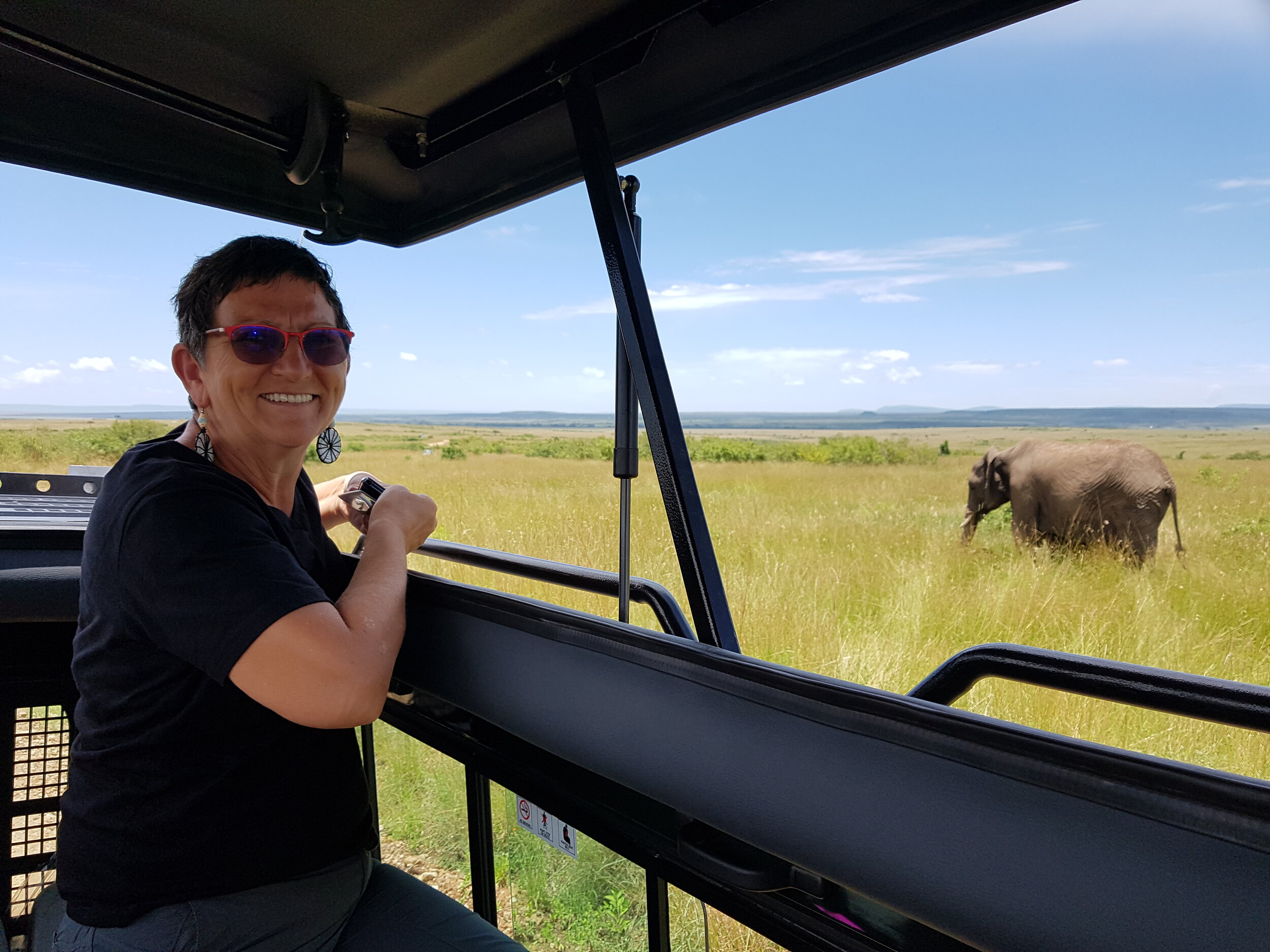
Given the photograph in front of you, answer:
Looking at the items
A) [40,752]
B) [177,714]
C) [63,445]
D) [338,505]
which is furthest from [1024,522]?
[63,445]

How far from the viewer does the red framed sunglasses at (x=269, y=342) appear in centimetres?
127

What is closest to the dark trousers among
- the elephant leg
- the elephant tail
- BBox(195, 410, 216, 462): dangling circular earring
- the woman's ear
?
BBox(195, 410, 216, 462): dangling circular earring

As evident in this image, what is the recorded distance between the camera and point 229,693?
3.62ft

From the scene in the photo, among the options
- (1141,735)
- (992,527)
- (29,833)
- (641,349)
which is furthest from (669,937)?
(992,527)

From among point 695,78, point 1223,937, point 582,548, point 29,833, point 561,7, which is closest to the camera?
point 1223,937

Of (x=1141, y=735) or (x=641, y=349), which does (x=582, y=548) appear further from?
(x=1141, y=735)

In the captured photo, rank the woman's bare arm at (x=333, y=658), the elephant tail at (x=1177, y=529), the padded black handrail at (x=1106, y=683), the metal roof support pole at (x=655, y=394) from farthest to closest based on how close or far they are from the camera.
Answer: the elephant tail at (x=1177, y=529)
the metal roof support pole at (x=655, y=394)
the woman's bare arm at (x=333, y=658)
the padded black handrail at (x=1106, y=683)

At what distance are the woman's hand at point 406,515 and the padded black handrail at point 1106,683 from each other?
894mm

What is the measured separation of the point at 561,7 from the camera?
1.18 meters

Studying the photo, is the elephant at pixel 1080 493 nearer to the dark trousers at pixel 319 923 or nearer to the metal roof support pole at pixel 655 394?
the metal roof support pole at pixel 655 394

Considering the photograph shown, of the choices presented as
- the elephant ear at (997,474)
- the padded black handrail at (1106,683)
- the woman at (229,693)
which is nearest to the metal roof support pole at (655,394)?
the padded black handrail at (1106,683)

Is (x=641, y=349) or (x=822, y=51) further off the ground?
(x=822, y=51)

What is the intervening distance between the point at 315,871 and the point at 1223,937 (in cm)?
112

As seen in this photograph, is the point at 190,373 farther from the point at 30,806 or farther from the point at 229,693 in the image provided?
the point at 30,806
